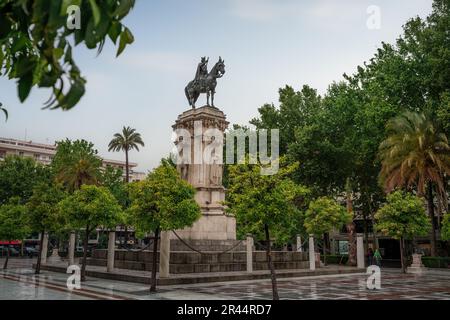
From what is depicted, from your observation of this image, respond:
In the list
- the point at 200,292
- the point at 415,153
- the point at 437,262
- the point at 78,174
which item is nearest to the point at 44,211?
the point at 200,292

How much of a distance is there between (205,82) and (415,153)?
54.1 feet

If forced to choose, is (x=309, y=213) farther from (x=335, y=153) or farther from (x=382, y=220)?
(x=335, y=153)

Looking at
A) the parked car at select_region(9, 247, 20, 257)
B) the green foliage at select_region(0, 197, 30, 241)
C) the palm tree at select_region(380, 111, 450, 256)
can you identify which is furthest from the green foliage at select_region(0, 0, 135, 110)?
the parked car at select_region(9, 247, 20, 257)

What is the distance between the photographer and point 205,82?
26453 millimetres

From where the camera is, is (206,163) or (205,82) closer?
(206,163)

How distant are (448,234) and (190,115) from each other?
17951 millimetres

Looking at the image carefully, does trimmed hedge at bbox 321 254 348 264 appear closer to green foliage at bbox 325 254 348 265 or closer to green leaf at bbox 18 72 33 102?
green foliage at bbox 325 254 348 265

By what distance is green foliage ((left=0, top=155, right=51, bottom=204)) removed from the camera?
49.7m

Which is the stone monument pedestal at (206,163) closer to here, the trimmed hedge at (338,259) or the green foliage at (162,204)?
the green foliage at (162,204)

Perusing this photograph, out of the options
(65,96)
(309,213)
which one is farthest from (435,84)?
(65,96)

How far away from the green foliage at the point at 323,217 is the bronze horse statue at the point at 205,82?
13.1 meters

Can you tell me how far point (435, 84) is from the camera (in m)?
30.5

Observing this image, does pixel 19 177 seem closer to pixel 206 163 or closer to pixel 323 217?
pixel 206 163

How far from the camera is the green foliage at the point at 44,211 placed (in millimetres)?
24125
